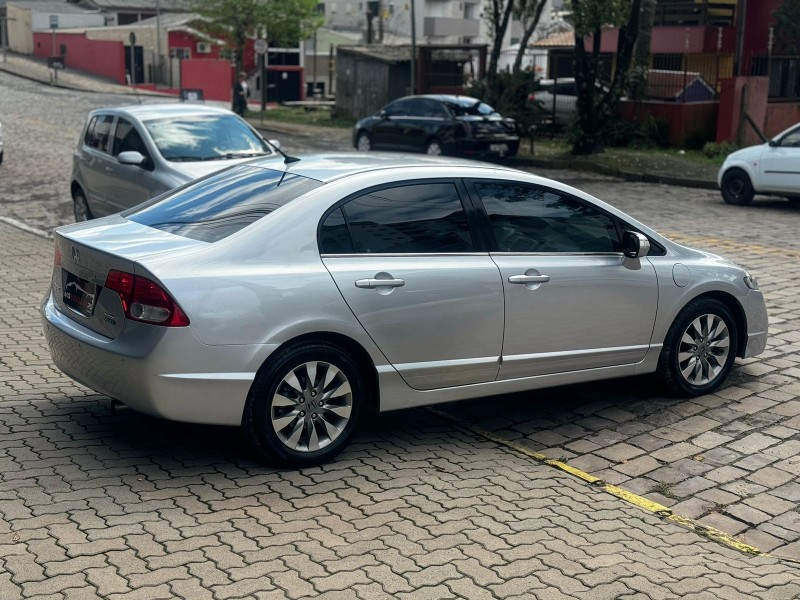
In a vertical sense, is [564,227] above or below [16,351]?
above

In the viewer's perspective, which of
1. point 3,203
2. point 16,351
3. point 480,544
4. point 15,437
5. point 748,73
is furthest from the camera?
point 748,73

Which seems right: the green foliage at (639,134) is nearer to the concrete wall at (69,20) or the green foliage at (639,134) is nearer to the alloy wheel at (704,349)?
the alloy wheel at (704,349)

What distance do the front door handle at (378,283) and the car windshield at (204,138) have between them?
23.3ft

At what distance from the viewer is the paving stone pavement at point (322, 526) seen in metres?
4.59

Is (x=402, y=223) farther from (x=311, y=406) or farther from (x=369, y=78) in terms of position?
(x=369, y=78)

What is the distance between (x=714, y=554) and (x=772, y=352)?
12.6 feet

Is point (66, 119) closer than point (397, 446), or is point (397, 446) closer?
point (397, 446)

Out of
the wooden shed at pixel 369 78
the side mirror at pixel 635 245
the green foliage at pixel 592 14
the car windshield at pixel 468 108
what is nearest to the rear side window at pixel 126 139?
the side mirror at pixel 635 245

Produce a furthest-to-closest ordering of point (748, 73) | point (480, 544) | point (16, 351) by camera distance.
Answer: point (748, 73) → point (16, 351) → point (480, 544)

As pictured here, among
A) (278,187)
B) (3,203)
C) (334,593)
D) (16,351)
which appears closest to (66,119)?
(3,203)

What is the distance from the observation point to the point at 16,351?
26.6 feet

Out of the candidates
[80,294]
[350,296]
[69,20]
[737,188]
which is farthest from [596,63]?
[69,20]

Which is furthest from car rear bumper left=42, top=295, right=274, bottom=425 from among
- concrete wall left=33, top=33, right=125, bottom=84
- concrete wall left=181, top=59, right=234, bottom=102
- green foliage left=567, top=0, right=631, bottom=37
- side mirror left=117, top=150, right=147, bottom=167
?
concrete wall left=33, top=33, right=125, bottom=84

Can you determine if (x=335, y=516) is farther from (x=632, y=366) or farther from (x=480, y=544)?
(x=632, y=366)
